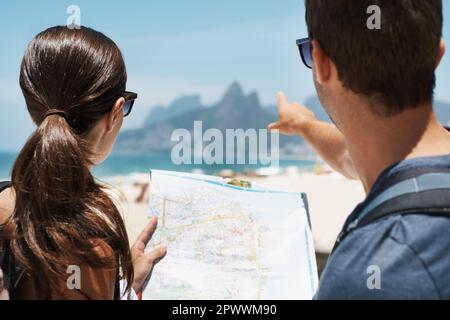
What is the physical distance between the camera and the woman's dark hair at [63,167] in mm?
1700

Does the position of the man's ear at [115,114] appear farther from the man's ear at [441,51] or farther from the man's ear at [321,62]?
the man's ear at [441,51]

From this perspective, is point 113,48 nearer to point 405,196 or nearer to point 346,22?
point 346,22

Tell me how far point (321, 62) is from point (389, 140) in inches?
9.9

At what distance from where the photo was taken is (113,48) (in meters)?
1.91

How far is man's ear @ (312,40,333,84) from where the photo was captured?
1.26 metres

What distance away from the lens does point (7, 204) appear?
5.93ft

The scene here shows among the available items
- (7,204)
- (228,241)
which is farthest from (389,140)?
(7,204)

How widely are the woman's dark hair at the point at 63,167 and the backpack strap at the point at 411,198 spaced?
98cm

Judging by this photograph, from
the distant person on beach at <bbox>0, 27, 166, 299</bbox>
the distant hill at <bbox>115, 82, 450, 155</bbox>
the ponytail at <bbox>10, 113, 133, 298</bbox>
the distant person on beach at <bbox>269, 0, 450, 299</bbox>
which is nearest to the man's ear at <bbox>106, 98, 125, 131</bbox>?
the distant person on beach at <bbox>0, 27, 166, 299</bbox>

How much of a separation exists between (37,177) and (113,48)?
1.78 ft

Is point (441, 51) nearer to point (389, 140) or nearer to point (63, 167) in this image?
point (389, 140)

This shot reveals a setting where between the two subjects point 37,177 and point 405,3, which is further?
point 37,177

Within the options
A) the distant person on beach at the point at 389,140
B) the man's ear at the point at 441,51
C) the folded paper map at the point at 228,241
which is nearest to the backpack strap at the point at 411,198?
the distant person on beach at the point at 389,140
